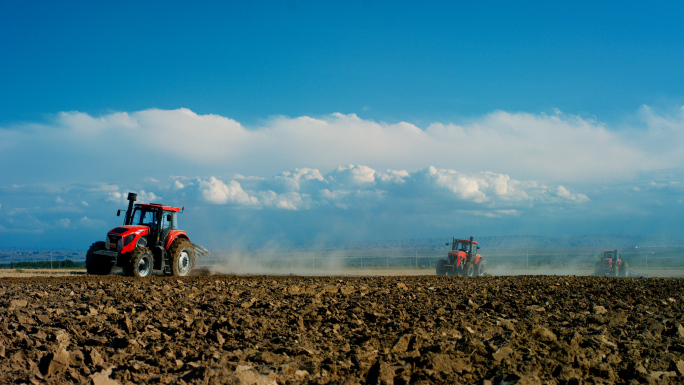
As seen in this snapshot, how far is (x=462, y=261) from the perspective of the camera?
26062mm

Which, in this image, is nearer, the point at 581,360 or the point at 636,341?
the point at 581,360

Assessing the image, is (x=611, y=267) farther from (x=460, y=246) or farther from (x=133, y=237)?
(x=133, y=237)

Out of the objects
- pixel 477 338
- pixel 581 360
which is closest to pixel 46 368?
pixel 477 338

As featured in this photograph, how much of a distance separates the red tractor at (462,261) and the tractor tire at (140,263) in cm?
1479

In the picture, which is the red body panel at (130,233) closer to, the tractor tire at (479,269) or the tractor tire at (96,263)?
the tractor tire at (96,263)

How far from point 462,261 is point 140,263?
15.9m

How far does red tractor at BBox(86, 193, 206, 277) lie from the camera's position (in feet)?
54.1

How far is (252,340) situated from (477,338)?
10.1 ft

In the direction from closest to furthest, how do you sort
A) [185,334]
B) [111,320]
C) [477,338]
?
[477,338] < [185,334] < [111,320]

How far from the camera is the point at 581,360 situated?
6211 millimetres

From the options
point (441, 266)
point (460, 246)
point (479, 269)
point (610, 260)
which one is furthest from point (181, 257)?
point (610, 260)

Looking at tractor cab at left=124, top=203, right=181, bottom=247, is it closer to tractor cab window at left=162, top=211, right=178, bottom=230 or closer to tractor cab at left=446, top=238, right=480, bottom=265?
tractor cab window at left=162, top=211, right=178, bottom=230

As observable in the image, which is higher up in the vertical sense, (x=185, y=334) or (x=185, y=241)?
(x=185, y=241)

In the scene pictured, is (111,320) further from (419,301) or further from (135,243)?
(135,243)
